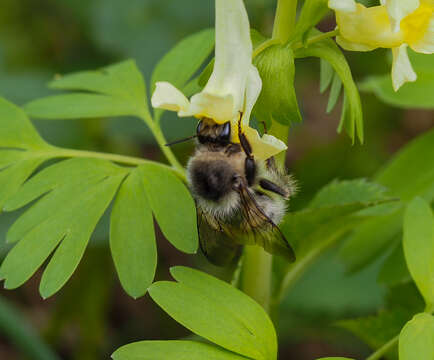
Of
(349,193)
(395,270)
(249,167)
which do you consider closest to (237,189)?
(249,167)

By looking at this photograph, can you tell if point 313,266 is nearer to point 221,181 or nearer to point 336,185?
point 336,185

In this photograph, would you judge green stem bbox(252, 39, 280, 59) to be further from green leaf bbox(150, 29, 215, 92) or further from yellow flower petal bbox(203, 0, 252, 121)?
green leaf bbox(150, 29, 215, 92)

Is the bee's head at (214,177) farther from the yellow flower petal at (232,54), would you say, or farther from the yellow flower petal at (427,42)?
the yellow flower petal at (427,42)

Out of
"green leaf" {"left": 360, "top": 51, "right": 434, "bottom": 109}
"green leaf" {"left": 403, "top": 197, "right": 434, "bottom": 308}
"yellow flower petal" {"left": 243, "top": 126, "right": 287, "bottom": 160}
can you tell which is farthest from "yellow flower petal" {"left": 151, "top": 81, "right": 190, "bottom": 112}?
"green leaf" {"left": 360, "top": 51, "right": 434, "bottom": 109}

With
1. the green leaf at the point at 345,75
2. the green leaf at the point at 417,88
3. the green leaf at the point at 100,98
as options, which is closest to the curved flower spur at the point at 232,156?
the green leaf at the point at 345,75

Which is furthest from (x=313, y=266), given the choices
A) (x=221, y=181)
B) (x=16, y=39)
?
(x=16, y=39)
